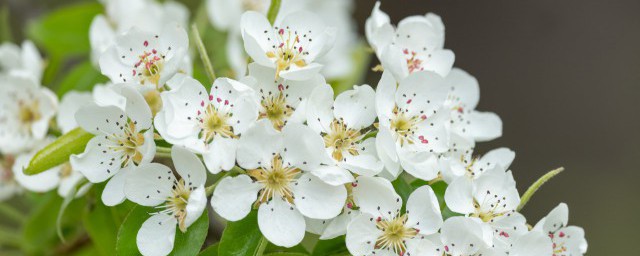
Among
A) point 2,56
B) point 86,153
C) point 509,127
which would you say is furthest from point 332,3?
point 509,127

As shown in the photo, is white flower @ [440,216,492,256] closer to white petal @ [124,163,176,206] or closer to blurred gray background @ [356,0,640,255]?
white petal @ [124,163,176,206]

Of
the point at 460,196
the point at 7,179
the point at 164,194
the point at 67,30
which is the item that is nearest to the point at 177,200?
the point at 164,194

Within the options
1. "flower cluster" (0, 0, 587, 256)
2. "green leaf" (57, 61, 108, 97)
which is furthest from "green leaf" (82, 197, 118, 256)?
"green leaf" (57, 61, 108, 97)

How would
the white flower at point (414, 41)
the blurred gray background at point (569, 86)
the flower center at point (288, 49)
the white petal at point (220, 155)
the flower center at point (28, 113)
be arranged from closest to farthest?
the white petal at point (220, 155) < the flower center at point (288, 49) < the white flower at point (414, 41) < the flower center at point (28, 113) < the blurred gray background at point (569, 86)

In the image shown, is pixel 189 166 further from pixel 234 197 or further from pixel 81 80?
pixel 81 80

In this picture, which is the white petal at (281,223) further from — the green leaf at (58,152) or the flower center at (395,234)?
the green leaf at (58,152)

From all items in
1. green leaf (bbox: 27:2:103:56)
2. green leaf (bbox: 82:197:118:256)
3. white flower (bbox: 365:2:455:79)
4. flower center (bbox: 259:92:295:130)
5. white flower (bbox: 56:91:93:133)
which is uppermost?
white flower (bbox: 365:2:455:79)

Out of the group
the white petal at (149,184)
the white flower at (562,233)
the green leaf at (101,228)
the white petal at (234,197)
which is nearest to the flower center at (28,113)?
the green leaf at (101,228)
